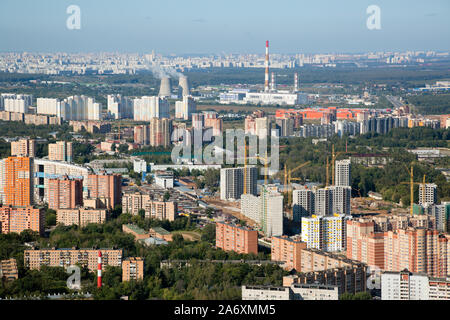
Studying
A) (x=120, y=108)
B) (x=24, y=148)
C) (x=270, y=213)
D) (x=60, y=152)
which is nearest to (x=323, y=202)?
(x=270, y=213)

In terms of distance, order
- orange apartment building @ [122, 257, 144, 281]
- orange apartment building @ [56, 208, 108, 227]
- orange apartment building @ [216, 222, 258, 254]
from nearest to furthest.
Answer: orange apartment building @ [122, 257, 144, 281] → orange apartment building @ [216, 222, 258, 254] → orange apartment building @ [56, 208, 108, 227]

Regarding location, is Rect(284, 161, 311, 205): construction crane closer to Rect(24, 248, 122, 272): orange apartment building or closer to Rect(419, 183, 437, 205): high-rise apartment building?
Rect(419, 183, 437, 205): high-rise apartment building

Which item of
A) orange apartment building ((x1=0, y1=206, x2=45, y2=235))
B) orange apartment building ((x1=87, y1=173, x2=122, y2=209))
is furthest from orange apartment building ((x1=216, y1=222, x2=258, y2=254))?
orange apartment building ((x1=87, y1=173, x2=122, y2=209))

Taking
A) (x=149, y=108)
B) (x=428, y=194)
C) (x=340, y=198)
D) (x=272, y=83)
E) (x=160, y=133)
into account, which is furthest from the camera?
(x=272, y=83)

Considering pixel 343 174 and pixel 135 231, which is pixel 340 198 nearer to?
pixel 343 174

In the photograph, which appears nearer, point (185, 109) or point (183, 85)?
point (185, 109)
